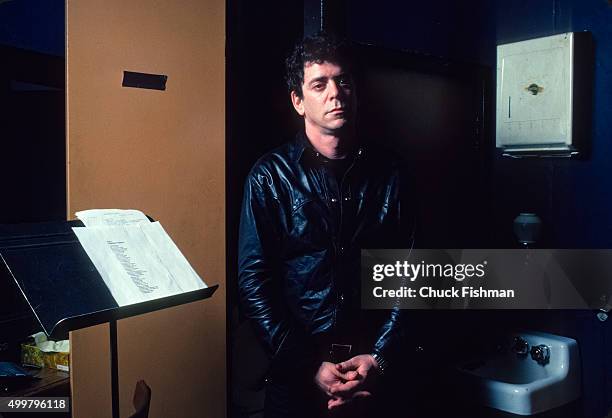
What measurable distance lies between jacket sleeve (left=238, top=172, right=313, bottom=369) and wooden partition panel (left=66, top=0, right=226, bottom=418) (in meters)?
0.27

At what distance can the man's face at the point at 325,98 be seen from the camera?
210 centimetres

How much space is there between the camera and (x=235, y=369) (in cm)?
237

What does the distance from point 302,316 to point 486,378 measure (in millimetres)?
865

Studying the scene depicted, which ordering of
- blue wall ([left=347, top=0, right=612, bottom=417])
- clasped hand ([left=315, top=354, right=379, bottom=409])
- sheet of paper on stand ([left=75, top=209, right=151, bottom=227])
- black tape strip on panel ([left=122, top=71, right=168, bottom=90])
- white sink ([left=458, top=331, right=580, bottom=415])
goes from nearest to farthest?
sheet of paper on stand ([left=75, top=209, right=151, bottom=227]) → clasped hand ([left=315, top=354, right=379, bottom=409]) → black tape strip on panel ([left=122, top=71, right=168, bottom=90]) → white sink ([left=458, top=331, right=580, bottom=415]) → blue wall ([left=347, top=0, right=612, bottom=417])

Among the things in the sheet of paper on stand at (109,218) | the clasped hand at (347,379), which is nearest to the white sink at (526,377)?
the clasped hand at (347,379)

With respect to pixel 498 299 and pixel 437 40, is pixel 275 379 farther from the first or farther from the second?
pixel 437 40

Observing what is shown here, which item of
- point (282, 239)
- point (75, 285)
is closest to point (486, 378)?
point (282, 239)

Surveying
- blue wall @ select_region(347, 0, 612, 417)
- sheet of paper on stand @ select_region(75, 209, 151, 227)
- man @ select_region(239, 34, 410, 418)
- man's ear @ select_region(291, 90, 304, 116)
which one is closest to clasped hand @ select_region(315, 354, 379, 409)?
man @ select_region(239, 34, 410, 418)

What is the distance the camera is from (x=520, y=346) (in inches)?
103

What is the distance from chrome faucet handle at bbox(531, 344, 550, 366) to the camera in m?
2.55

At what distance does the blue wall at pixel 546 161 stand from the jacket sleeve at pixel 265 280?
826 mm

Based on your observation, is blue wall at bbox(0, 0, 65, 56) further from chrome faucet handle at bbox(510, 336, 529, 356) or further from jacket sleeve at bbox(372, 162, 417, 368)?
chrome faucet handle at bbox(510, 336, 529, 356)

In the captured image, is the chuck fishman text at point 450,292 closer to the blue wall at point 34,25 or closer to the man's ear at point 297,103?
the man's ear at point 297,103

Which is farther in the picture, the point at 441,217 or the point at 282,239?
the point at 441,217
